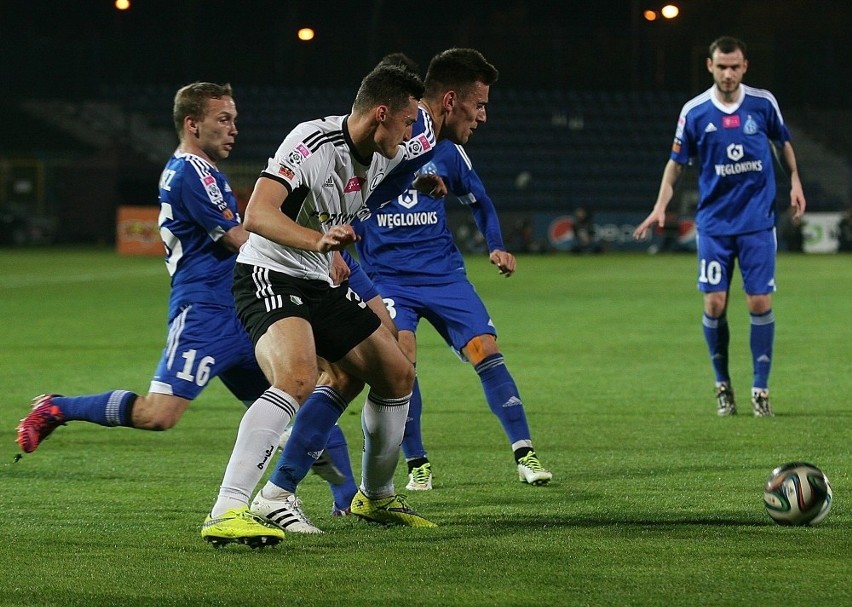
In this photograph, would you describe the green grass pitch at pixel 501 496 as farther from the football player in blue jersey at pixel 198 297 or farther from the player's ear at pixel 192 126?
the player's ear at pixel 192 126

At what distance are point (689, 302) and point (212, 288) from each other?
13445 millimetres

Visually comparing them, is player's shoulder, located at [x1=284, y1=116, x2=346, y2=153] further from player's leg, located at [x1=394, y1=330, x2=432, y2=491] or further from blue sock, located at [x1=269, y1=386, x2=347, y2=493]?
player's leg, located at [x1=394, y1=330, x2=432, y2=491]

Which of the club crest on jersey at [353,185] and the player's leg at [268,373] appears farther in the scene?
the club crest on jersey at [353,185]

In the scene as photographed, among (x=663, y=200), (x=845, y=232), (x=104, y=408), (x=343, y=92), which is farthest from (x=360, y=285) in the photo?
(x=343, y=92)

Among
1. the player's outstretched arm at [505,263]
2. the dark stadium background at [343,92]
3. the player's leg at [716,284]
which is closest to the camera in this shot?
the player's outstretched arm at [505,263]

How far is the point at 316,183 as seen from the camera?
5184 mm

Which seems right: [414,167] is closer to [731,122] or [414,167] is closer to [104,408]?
[104,408]

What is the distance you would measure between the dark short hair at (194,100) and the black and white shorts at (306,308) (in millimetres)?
1149

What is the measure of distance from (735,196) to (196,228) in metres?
4.45

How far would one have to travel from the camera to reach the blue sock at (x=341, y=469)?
5895 mm

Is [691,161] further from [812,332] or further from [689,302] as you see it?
[689,302]

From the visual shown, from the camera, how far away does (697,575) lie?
4613 millimetres

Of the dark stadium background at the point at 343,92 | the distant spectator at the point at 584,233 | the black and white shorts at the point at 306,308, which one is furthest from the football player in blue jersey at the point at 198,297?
the dark stadium background at the point at 343,92

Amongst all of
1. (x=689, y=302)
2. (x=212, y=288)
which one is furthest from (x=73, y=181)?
(x=212, y=288)
